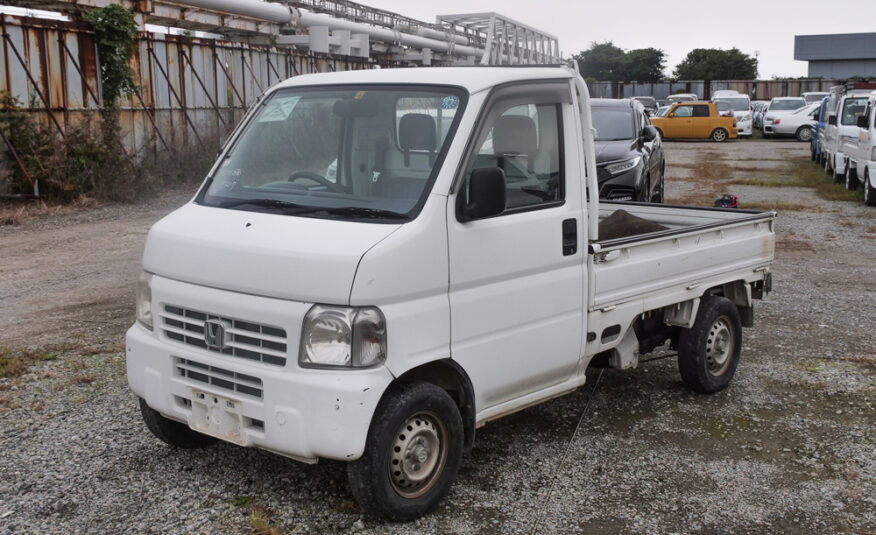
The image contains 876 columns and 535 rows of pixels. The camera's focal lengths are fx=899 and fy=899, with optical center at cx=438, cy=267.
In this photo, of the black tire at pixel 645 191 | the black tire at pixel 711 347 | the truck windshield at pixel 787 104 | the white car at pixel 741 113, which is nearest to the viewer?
the black tire at pixel 711 347

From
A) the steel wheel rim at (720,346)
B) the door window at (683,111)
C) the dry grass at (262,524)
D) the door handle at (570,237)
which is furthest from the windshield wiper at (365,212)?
the door window at (683,111)

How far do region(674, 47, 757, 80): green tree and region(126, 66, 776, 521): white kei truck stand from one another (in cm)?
8141

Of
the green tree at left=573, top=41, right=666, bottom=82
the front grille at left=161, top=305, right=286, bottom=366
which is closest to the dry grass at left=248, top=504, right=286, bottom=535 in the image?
the front grille at left=161, top=305, right=286, bottom=366

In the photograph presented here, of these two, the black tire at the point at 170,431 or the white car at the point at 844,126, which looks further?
the white car at the point at 844,126

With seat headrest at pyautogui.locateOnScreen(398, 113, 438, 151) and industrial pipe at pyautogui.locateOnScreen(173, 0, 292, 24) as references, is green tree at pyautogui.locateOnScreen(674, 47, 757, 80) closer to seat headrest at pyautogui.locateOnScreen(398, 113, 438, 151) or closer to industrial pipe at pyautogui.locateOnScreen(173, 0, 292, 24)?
industrial pipe at pyautogui.locateOnScreen(173, 0, 292, 24)

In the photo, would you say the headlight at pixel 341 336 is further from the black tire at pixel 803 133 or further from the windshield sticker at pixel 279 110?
the black tire at pixel 803 133

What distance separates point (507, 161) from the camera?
467 centimetres

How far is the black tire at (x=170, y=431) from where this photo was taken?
484 cm

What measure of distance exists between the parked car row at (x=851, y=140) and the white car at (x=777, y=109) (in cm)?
1287

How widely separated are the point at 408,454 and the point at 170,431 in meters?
1.50

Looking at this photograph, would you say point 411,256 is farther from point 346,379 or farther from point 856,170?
point 856,170

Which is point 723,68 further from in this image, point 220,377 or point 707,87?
point 220,377

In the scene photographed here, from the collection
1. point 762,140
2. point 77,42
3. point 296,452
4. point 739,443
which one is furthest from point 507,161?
point 762,140

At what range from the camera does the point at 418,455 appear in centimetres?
423
